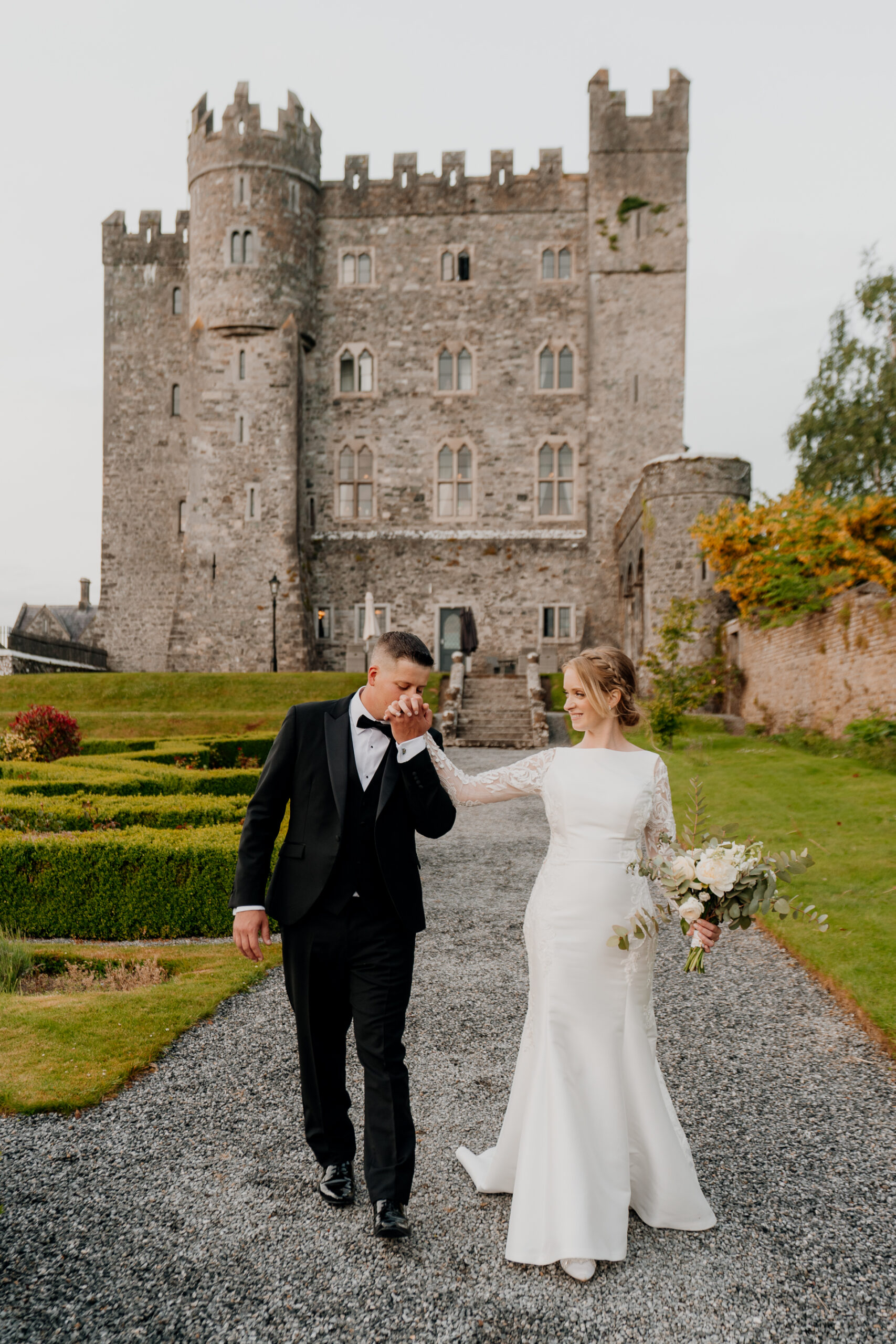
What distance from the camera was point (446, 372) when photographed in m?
33.0

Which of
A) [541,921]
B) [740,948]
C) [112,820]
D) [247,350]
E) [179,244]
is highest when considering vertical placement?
[179,244]

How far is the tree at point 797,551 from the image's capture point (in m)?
17.7

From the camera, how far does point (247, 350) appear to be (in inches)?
1243

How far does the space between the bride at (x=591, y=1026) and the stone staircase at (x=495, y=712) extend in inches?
685

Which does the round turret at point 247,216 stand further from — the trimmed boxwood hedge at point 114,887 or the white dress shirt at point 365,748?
the white dress shirt at point 365,748

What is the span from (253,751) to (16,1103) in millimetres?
12156

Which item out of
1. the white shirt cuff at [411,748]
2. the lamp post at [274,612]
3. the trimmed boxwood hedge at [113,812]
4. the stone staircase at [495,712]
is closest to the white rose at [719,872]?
the white shirt cuff at [411,748]

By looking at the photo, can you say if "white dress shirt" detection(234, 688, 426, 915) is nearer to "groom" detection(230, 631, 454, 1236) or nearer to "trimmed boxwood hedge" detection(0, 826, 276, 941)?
"groom" detection(230, 631, 454, 1236)

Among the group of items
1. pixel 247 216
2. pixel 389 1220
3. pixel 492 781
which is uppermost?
pixel 247 216

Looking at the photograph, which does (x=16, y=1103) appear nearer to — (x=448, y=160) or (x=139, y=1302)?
(x=139, y=1302)

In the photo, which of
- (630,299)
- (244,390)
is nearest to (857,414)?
(630,299)

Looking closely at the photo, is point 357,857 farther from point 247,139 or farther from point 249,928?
point 247,139

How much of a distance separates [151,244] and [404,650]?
3799 centimetres

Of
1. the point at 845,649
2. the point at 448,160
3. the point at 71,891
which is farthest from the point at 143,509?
the point at 71,891
